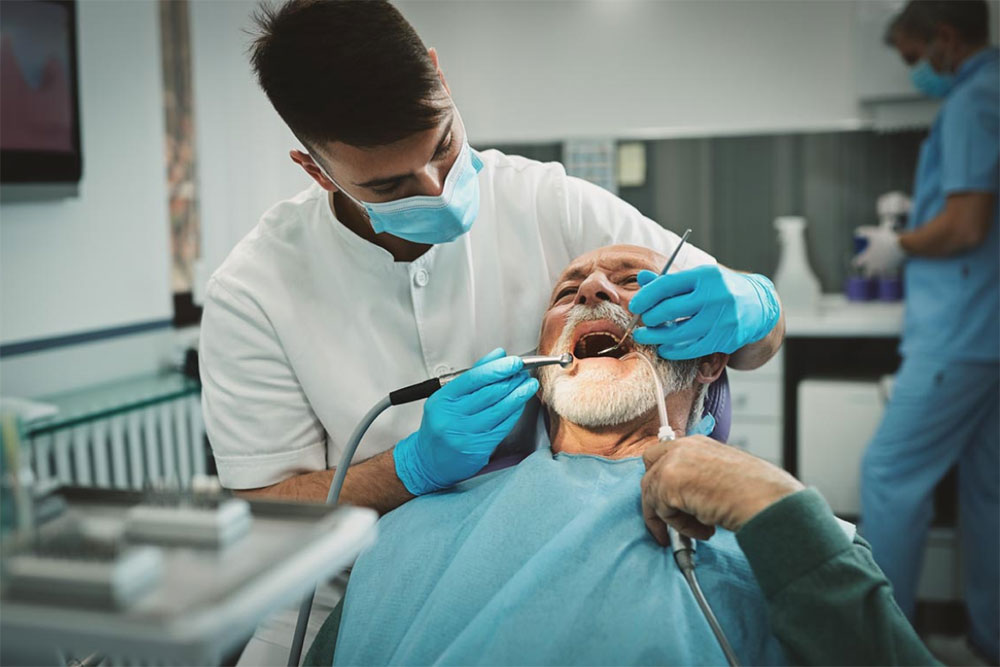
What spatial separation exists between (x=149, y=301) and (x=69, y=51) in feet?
2.98

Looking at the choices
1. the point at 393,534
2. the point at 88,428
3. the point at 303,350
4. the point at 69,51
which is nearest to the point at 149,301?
the point at 88,428

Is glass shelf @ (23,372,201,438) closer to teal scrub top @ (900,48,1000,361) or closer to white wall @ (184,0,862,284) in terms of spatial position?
white wall @ (184,0,862,284)

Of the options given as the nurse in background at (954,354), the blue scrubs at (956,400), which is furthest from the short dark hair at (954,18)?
the blue scrubs at (956,400)

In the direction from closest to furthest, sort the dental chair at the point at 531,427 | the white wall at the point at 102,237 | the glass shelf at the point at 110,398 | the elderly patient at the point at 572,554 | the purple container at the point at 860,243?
the elderly patient at the point at 572,554 → the dental chair at the point at 531,427 → the glass shelf at the point at 110,398 → the white wall at the point at 102,237 → the purple container at the point at 860,243

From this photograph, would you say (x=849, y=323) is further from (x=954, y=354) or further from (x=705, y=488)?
(x=705, y=488)

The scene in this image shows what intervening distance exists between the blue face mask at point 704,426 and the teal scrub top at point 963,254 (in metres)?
1.50

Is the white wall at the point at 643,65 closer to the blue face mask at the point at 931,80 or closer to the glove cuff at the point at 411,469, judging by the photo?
the blue face mask at the point at 931,80

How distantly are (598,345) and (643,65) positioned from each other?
2719 millimetres

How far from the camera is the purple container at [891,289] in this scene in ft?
11.5

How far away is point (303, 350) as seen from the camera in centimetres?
145

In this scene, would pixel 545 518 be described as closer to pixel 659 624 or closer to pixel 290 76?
pixel 659 624

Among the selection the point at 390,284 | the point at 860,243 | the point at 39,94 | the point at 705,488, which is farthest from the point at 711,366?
the point at 860,243

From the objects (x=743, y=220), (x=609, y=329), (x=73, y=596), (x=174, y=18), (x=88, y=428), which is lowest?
(x=88, y=428)

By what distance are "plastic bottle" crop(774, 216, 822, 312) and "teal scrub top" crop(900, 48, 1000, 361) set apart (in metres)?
0.61
